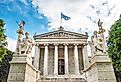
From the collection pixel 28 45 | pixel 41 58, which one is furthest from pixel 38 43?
pixel 28 45

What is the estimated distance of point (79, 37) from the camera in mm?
31328

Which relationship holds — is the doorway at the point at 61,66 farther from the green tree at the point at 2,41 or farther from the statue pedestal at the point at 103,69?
the statue pedestal at the point at 103,69

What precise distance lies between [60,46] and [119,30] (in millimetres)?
15055

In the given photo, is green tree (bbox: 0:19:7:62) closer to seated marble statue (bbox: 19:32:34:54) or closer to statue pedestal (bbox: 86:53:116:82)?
seated marble statue (bbox: 19:32:34:54)

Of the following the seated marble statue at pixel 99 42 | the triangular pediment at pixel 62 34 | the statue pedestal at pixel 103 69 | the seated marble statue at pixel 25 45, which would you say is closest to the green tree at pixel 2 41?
the seated marble statue at pixel 25 45

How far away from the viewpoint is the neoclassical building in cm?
2992

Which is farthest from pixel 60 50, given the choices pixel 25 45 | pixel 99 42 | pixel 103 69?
pixel 103 69

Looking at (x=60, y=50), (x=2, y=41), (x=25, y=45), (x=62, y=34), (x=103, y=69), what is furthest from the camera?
(x=60, y=50)

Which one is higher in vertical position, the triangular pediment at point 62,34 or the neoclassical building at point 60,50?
the triangular pediment at point 62,34

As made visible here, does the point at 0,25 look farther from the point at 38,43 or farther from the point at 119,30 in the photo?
the point at 119,30

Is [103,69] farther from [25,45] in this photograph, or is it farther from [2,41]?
[2,41]

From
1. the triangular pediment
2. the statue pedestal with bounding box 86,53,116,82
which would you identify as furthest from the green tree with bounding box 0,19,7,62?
the statue pedestal with bounding box 86,53,116,82

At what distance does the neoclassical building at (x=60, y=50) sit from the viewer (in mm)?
29922

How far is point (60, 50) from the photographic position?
Result: 32.0 m
